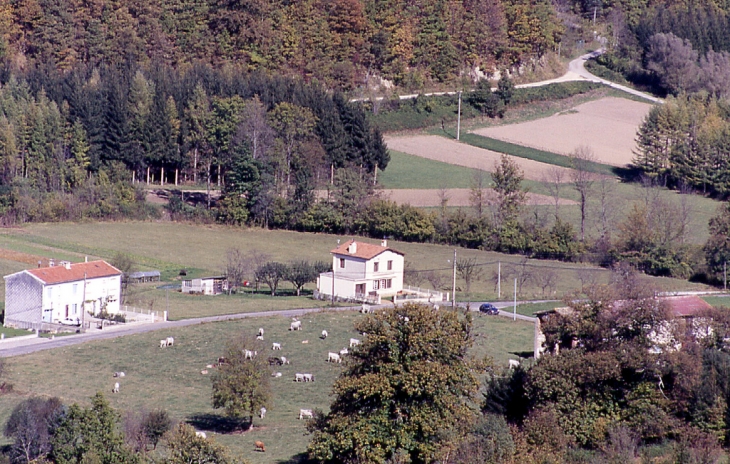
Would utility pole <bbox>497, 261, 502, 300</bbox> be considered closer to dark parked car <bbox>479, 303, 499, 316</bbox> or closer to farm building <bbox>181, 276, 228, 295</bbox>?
dark parked car <bbox>479, 303, 499, 316</bbox>

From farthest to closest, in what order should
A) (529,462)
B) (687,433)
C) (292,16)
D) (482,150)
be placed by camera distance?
(292,16), (482,150), (687,433), (529,462)

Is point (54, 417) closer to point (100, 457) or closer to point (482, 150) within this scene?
point (100, 457)

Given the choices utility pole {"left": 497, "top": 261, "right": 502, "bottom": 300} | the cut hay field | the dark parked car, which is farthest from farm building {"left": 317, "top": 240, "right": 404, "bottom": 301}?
the dark parked car

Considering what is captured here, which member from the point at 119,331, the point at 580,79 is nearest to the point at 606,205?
the point at 580,79

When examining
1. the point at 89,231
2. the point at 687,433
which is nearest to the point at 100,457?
the point at 687,433

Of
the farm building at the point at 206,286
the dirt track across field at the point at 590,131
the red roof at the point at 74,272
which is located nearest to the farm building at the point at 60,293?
the red roof at the point at 74,272

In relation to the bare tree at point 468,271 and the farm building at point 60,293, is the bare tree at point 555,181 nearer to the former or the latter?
the bare tree at point 468,271
